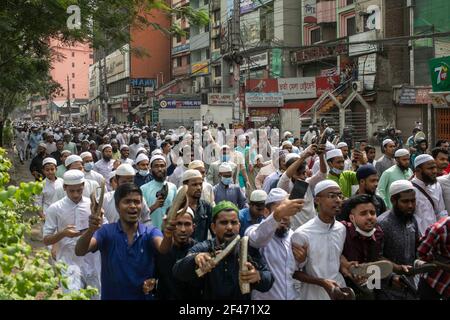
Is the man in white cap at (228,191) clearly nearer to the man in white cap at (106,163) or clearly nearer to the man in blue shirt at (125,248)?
the man in blue shirt at (125,248)

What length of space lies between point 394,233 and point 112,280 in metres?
2.19

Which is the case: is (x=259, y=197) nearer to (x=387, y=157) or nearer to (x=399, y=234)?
(x=399, y=234)

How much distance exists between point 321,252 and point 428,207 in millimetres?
2277

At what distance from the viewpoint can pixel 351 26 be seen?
102ft

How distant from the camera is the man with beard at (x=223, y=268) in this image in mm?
3469

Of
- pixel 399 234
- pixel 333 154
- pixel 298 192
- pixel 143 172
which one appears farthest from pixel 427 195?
pixel 143 172

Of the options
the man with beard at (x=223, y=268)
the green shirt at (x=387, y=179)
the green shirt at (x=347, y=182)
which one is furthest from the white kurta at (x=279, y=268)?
the green shirt at (x=387, y=179)

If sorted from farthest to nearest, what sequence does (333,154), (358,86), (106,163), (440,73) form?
1. (358,86)
2. (440,73)
3. (106,163)
4. (333,154)

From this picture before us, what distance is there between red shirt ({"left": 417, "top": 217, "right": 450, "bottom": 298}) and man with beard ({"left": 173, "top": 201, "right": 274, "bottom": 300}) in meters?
1.20

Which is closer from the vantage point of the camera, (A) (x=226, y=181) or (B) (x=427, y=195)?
(B) (x=427, y=195)

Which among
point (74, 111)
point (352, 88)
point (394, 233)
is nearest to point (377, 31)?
point (352, 88)

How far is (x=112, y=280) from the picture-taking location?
4.03 m

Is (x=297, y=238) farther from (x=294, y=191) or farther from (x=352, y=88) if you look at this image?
(x=352, y=88)

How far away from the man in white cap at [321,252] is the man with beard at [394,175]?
2984 millimetres
